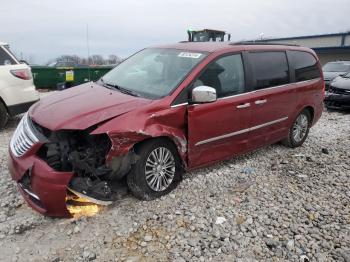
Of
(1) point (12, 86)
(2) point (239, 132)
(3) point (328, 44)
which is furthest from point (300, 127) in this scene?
(3) point (328, 44)

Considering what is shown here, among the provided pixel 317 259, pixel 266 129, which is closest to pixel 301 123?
pixel 266 129

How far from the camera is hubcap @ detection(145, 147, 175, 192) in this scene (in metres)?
4.31

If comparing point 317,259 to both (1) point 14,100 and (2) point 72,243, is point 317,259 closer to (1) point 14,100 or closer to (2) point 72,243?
(2) point 72,243

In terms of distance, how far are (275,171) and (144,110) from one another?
2.48 m

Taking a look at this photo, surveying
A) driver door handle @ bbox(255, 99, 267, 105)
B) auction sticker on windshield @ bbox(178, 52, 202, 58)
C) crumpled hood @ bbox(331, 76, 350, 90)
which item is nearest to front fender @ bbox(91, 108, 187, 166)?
auction sticker on windshield @ bbox(178, 52, 202, 58)

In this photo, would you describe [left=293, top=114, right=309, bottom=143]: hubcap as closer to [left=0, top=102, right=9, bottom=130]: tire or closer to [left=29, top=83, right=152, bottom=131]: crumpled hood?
[left=29, top=83, right=152, bottom=131]: crumpled hood

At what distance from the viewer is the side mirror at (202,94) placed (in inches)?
176

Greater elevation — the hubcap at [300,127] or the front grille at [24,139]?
the front grille at [24,139]

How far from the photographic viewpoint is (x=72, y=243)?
3.65 metres

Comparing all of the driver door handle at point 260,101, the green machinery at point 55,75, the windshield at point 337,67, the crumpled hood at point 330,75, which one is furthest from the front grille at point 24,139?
the windshield at point 337,67

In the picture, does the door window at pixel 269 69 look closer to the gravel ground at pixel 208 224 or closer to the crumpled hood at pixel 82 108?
the gravel ground at pixel 208 224

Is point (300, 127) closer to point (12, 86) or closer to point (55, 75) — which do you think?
point (12, 86)

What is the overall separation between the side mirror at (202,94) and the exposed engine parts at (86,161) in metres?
1.02

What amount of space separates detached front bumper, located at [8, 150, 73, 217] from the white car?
13.3ft
